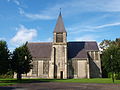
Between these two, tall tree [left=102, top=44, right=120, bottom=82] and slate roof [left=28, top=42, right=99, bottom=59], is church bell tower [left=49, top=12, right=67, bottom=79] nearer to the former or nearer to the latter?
slate roof [left=28, top=42, right=99, bottom=59]

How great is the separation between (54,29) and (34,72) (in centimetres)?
1519

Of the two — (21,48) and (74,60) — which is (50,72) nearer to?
(74,60)

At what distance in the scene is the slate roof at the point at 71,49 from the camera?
5375 cm

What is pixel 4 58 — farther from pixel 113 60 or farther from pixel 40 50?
pixel 113 60

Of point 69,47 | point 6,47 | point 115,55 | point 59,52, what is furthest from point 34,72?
point 115,55

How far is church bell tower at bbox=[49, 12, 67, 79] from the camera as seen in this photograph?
50094 millimetres

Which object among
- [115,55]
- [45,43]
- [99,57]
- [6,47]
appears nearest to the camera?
[6,47]

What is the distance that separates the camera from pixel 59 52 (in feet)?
169

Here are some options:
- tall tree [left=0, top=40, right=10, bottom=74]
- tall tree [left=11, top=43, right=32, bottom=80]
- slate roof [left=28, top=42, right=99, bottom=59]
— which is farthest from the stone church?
tall tree [left=0, top=40, right=10, bottom=74]

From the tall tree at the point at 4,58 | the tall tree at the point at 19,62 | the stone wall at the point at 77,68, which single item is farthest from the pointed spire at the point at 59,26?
the tall tree at the point at 4,58

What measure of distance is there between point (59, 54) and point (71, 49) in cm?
621

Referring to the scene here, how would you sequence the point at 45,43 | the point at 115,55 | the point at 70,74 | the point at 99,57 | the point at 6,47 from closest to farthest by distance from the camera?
the point at 6,47
the point at 115,55
the point at 70,74
the point at 99,57
the point at 45,43

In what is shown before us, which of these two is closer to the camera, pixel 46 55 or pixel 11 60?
pixel 11 60

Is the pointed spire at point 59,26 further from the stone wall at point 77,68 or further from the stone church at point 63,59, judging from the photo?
the stone wall at point 77,68
